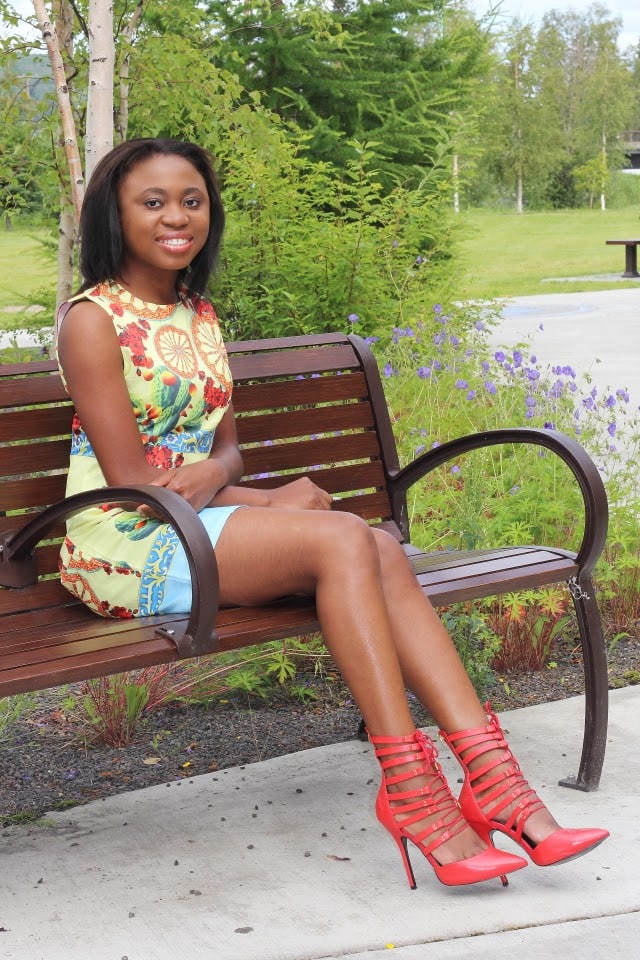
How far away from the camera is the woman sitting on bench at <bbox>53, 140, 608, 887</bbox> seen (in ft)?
8.06

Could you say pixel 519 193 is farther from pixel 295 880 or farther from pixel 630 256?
pixel 295 880

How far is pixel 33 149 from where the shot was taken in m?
6.36

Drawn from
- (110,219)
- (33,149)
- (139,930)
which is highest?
(33,149)

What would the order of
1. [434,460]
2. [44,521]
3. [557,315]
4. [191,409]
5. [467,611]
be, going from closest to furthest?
1. [44,521]
2. [191,409]
3. [434,460]
4. [467,611]
5. [557,315]

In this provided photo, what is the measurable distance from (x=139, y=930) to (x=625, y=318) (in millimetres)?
11971

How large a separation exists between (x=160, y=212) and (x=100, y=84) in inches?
64.5

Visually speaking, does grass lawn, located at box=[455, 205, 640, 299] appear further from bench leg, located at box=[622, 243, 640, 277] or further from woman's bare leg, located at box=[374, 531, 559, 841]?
woman's bare leg, located at box=[374, 531, 559, 841]

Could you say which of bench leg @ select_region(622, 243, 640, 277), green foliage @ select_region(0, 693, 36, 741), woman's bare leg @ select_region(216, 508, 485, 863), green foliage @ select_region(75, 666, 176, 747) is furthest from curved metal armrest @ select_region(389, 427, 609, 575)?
bench leg @ select_region(622, 243, 640, 277)

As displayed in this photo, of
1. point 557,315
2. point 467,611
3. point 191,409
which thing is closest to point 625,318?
point 557,315

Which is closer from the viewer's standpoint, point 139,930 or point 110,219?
point 139,930

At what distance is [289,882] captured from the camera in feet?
8.50

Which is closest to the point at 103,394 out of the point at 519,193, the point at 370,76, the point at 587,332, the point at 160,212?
the point at 160,212

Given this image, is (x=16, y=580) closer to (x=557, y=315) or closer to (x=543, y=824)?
(x=543, y=824)

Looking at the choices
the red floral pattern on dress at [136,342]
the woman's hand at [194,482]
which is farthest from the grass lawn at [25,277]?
the woman's hand at [194,482]
